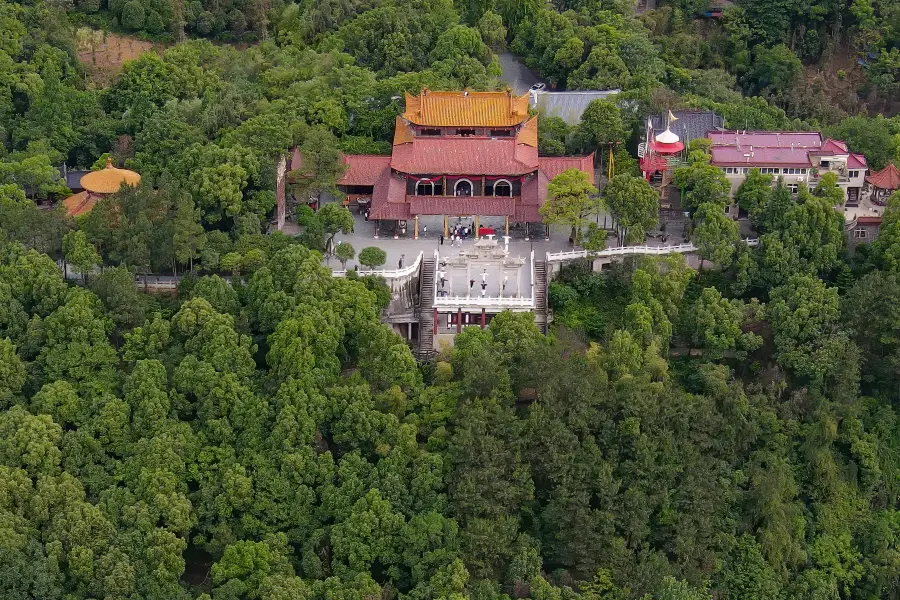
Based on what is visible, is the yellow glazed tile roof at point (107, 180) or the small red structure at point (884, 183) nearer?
the yellow glazed tile roof at point (107, 180)

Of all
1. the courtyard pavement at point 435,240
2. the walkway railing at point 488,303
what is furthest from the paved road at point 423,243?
the walkway railing at point 488,303

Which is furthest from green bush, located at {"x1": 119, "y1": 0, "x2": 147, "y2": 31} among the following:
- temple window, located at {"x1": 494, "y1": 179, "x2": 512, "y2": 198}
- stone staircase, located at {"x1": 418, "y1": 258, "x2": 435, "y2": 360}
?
stone staircase, located at {"x1": 418, "y1": 258, "x2": 435, "y2": 360}

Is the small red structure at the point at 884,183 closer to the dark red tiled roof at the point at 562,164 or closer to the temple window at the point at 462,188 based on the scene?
the dark red tiled roof at the point at 562,164

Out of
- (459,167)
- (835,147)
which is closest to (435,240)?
(459,167)

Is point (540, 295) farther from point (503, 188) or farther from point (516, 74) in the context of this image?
point (516, 74)

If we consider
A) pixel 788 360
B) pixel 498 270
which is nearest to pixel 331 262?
pixel 498 270

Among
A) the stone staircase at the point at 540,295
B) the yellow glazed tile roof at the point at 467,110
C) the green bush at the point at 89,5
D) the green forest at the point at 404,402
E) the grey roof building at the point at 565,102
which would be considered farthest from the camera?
the green bush at the point at 89,5

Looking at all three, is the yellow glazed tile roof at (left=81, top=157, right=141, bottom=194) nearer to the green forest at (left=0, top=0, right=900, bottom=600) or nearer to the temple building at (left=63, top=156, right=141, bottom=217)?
the temple building at (left=63, top=156, right=141, bottom=217)
